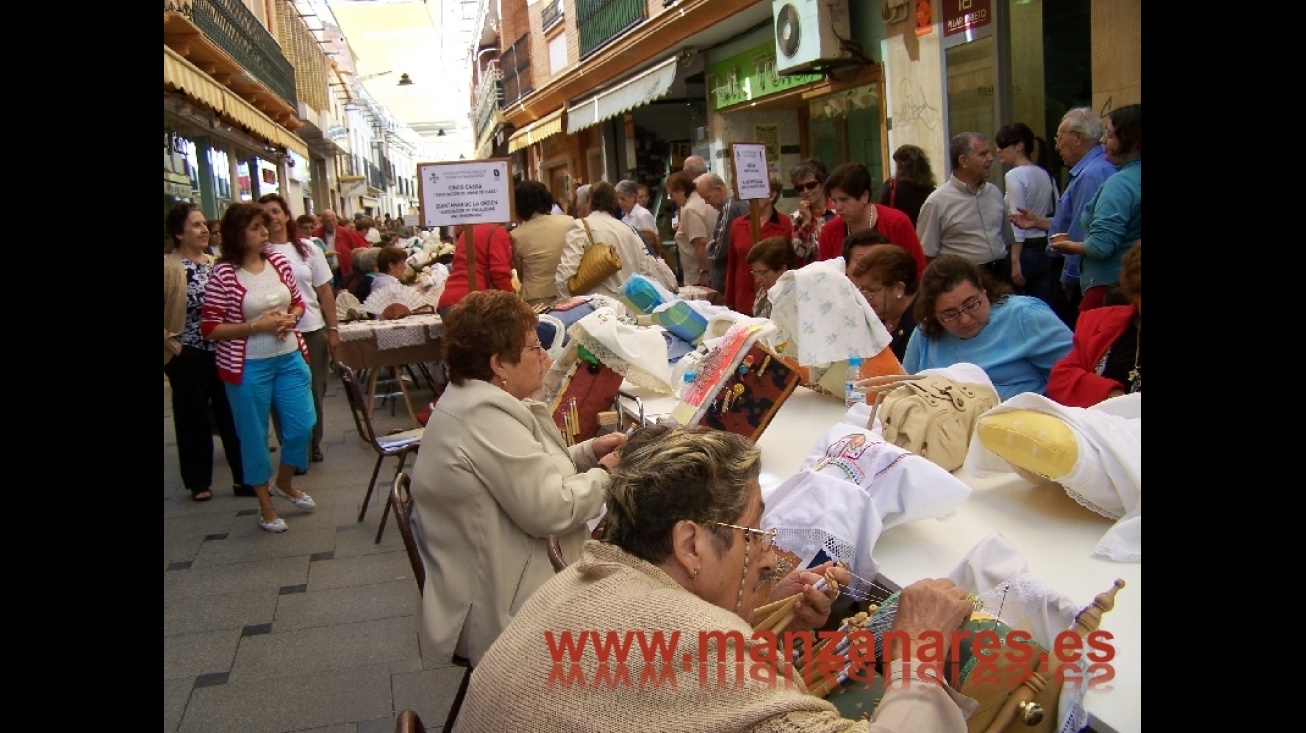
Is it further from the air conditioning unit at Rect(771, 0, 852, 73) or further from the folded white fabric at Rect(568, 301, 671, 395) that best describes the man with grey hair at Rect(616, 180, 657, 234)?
the folded white fabric at Rect(568, 301, 671, 395)

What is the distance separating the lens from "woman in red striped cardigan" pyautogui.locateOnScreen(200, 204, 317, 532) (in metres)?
5.16

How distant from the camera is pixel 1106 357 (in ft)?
10.3

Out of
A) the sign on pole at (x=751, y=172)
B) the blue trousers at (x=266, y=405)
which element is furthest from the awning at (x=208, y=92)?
the sign on pole at (x=751, y=172)

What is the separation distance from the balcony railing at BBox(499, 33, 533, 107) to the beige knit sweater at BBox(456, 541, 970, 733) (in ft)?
73.4

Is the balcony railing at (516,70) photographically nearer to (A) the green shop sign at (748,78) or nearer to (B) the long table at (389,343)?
(A) the green shop sign at (748,78)

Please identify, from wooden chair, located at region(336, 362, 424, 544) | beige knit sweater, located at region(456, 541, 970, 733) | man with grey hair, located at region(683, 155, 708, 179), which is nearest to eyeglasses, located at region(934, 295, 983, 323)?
beige knit sweater, located at region(456, 541, 970, 733)

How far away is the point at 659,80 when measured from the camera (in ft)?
44.7

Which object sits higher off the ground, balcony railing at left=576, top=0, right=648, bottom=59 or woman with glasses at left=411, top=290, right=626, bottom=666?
balcony railing at left=576, top=0, right=648, bottom=59

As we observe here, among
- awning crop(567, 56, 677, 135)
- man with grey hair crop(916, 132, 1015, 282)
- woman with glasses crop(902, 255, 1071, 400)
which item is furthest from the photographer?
awning crop(567, 56, 677, 135)

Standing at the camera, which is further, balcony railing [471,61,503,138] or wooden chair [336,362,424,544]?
balcony railing [471,61,503,138]

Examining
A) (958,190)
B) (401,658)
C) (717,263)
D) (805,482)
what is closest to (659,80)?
(717,263)
